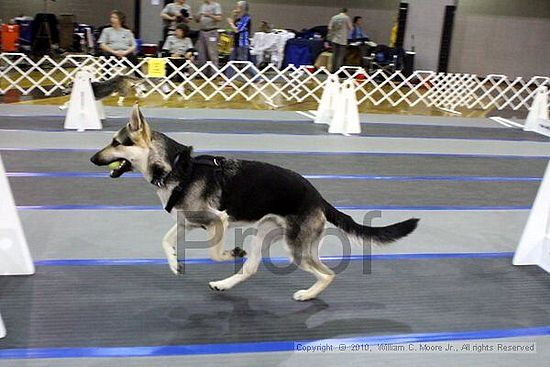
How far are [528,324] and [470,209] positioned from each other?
2.45 metres

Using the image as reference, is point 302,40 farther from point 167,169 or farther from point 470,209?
point 167,169

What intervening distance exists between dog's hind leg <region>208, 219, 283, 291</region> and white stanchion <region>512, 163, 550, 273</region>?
7.11 feet

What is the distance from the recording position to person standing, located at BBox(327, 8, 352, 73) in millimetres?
15930

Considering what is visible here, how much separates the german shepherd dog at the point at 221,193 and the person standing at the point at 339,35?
43.4 feet

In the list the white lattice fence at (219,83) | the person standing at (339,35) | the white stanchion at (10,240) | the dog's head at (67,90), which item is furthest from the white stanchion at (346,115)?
the person standing at (339,35)

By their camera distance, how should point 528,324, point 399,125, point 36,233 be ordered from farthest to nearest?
point 399,125, point 36,233, point 528,324

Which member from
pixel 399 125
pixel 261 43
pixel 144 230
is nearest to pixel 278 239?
pixel 144 230

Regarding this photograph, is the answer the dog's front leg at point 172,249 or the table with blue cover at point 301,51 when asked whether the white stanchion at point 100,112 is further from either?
the table with blue cover at point 301,51

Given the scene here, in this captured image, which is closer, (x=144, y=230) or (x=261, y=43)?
(x=144, y=230)

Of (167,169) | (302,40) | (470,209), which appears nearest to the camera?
(167,169)

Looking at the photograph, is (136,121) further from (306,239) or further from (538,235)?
(538,235)

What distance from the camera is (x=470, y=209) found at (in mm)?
5992

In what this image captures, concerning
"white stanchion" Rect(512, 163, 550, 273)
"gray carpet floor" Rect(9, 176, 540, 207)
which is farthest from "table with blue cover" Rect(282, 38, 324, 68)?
"white stanchion" Rect(512, 163, 550, 273)

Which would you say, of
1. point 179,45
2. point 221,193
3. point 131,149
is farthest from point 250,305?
point 179,45
